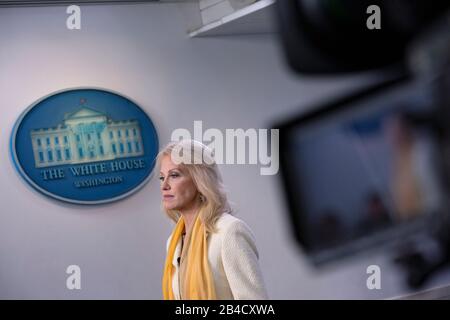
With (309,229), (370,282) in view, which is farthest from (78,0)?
(309,229)

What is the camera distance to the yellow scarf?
126cm

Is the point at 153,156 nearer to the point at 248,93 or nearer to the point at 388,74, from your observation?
the point at 248,93

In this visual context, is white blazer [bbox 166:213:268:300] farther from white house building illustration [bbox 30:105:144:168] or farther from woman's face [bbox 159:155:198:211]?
white house building illustration [bbox 30:105:144:168]

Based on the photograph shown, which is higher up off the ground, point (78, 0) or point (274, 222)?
point (78, 0)

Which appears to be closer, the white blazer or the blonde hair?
the white blazer

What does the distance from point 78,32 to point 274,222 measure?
1161 mm

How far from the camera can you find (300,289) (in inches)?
126

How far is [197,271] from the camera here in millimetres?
1266

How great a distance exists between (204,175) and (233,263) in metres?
0.20

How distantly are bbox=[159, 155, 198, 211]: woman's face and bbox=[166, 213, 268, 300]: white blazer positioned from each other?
0.09m

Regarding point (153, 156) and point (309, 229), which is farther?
point (153, 156)

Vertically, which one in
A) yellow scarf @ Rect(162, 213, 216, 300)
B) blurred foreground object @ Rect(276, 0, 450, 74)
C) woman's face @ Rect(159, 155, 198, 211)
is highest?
blurred foreground object @ Rect(276, 0, 450, 74)

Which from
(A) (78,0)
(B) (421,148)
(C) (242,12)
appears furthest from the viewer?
(A) (78,0)

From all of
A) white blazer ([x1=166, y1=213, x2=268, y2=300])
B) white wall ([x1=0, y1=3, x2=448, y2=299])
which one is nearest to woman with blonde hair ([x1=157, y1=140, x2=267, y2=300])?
white blazer ([x1=166, y1=213, x2=268, y2=300])
